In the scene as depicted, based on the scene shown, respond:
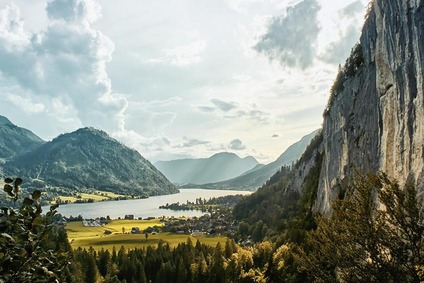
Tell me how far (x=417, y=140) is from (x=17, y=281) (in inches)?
1276

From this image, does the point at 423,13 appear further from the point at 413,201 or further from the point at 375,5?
the point at 413,201

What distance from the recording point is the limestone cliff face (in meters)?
31.9

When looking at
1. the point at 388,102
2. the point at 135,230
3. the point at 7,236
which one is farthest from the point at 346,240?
the point at 135,230

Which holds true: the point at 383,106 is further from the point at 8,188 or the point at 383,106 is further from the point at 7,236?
the point at 7,236

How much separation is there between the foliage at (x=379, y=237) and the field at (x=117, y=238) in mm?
114461

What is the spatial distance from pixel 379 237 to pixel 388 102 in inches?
1133

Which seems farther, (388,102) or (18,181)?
(388,102)

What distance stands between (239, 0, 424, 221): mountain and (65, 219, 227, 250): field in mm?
70960

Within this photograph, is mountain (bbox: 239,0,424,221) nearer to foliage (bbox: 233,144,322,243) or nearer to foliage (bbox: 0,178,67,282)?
foliage (bbox: 233,144,322,243)

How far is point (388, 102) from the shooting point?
40.5 metres

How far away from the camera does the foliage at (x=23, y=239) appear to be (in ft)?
14.8

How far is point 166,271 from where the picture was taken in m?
85.1

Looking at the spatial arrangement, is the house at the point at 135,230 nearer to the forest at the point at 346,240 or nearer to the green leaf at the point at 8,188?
the forest at the point at 346,240

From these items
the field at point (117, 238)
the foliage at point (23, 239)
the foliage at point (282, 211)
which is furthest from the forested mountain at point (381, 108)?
the field at point (117, 238)
